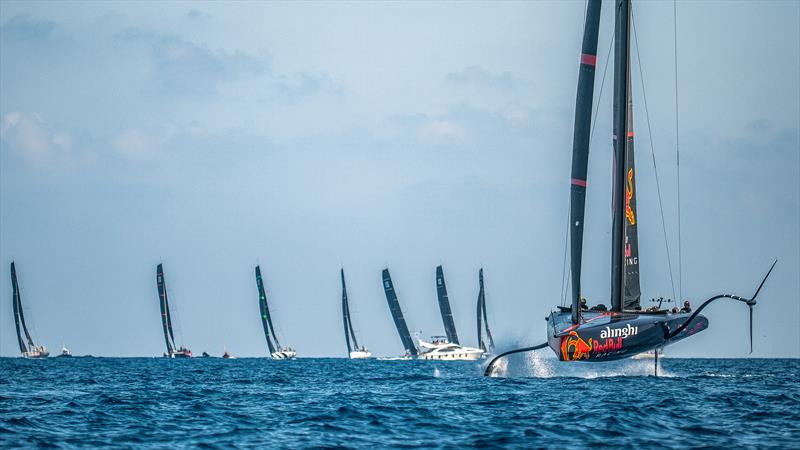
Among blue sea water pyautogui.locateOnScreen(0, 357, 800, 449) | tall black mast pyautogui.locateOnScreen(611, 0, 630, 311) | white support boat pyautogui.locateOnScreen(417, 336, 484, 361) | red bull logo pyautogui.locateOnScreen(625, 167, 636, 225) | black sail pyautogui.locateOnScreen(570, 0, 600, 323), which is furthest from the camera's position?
white support boat pyautogui.locateOnScreen(417, 336, 484, 361)

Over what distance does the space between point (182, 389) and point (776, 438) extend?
24.1 meters

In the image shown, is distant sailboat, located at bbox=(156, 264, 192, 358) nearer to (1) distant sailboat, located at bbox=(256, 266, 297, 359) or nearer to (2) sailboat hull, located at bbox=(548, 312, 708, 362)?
(1) distant sailboat, located at bbox=(256, 266, 297, 359)

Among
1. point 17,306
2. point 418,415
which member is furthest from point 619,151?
point 17,306

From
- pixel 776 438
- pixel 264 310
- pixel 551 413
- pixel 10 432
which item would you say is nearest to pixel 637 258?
pixel 551 413

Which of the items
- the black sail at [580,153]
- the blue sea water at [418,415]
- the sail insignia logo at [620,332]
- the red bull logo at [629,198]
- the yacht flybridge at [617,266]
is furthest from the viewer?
the red bull logo at [629,198]

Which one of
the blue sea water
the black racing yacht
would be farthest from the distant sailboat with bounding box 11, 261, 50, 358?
the blue sea water

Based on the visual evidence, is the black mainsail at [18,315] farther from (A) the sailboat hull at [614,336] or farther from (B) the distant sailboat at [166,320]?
(A) the sailboat hull at [614,336]

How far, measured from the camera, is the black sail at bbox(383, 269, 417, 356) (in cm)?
12156

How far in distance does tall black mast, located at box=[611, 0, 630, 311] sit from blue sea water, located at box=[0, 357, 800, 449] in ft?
12.9

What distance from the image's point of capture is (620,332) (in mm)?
38875

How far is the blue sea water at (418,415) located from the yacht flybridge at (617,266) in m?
1.54

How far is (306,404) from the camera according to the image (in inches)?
1288

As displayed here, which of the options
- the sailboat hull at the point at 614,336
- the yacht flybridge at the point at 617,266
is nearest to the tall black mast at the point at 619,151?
the yacht flybridge at the point at 617,266

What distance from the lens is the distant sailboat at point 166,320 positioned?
130375mm
